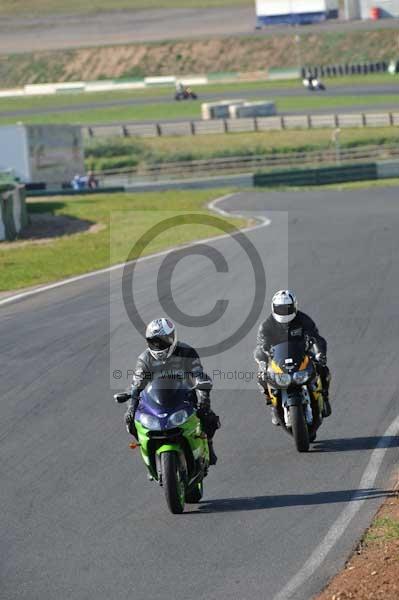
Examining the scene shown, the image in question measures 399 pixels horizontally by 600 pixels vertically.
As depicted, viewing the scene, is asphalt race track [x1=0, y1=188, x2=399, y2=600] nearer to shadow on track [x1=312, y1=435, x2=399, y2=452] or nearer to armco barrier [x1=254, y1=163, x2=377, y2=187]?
shadow on track [x1=312, y1=435, x2=399, y2=452]

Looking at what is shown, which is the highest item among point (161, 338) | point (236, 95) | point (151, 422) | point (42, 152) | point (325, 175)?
point (161, 338)

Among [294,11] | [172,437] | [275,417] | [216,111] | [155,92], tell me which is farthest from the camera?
[294,11]

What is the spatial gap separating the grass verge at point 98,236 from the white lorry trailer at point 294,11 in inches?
2130

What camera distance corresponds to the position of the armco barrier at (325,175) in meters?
40.5

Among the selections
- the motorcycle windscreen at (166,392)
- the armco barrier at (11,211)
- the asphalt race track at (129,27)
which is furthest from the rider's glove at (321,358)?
the asphalt race track at (129,27)

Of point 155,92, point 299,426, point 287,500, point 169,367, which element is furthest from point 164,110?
point 287,500

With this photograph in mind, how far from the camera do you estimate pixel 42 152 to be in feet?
137

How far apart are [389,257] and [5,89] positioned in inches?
2697

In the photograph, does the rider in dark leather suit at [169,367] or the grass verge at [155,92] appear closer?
the rider in dark leather suit at [169,367]

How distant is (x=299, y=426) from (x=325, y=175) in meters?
30.3

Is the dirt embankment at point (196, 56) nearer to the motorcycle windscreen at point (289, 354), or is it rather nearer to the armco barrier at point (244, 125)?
the armco barrier at point (244, 125)

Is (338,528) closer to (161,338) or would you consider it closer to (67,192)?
(161,338)

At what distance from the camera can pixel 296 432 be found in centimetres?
1103

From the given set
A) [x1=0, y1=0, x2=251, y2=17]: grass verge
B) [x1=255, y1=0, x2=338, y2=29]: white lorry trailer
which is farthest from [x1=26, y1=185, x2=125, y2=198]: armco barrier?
[x1=0, y1=0, x2=251, y2=17]: grass verge
